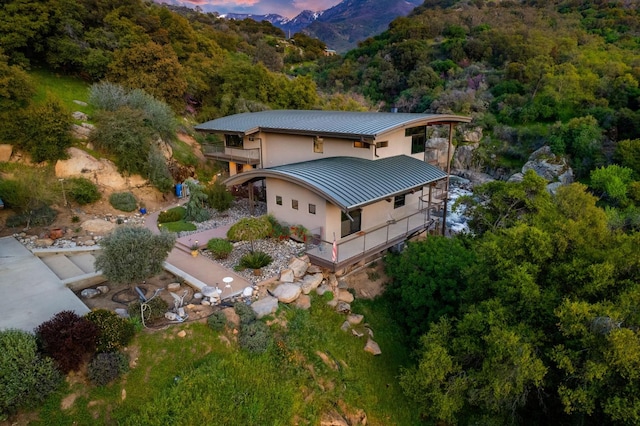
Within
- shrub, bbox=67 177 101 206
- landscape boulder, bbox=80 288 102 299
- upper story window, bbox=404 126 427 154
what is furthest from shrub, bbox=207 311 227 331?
upper story window, bbox=404 126 427 154

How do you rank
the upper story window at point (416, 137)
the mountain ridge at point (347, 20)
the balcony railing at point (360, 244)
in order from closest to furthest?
the balcony railing at point (360, 244)
the upper story window at point (416, 137)
the mountain ridge at point (347, 20)

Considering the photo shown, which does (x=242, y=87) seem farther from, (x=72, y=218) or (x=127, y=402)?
(x=127, y=402)

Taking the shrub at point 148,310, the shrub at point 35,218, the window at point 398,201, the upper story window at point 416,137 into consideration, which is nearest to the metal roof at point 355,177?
the upper story window at point 416,137

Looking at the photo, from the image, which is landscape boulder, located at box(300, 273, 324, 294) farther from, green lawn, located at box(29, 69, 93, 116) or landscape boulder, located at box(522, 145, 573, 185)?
landscape boulder, located at box(522, 145, 573, 185)

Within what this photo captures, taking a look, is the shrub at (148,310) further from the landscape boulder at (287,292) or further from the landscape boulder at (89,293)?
the landscape boulder at (287,292)

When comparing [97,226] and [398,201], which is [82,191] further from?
[398,201]

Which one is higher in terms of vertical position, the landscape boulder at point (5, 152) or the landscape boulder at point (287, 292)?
the landscape boulder at point (5, 152)

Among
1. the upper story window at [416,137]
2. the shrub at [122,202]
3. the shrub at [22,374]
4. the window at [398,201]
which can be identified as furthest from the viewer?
the upper story window at [416,137]

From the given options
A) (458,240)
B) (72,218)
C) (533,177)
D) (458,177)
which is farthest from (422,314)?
(458,177)
